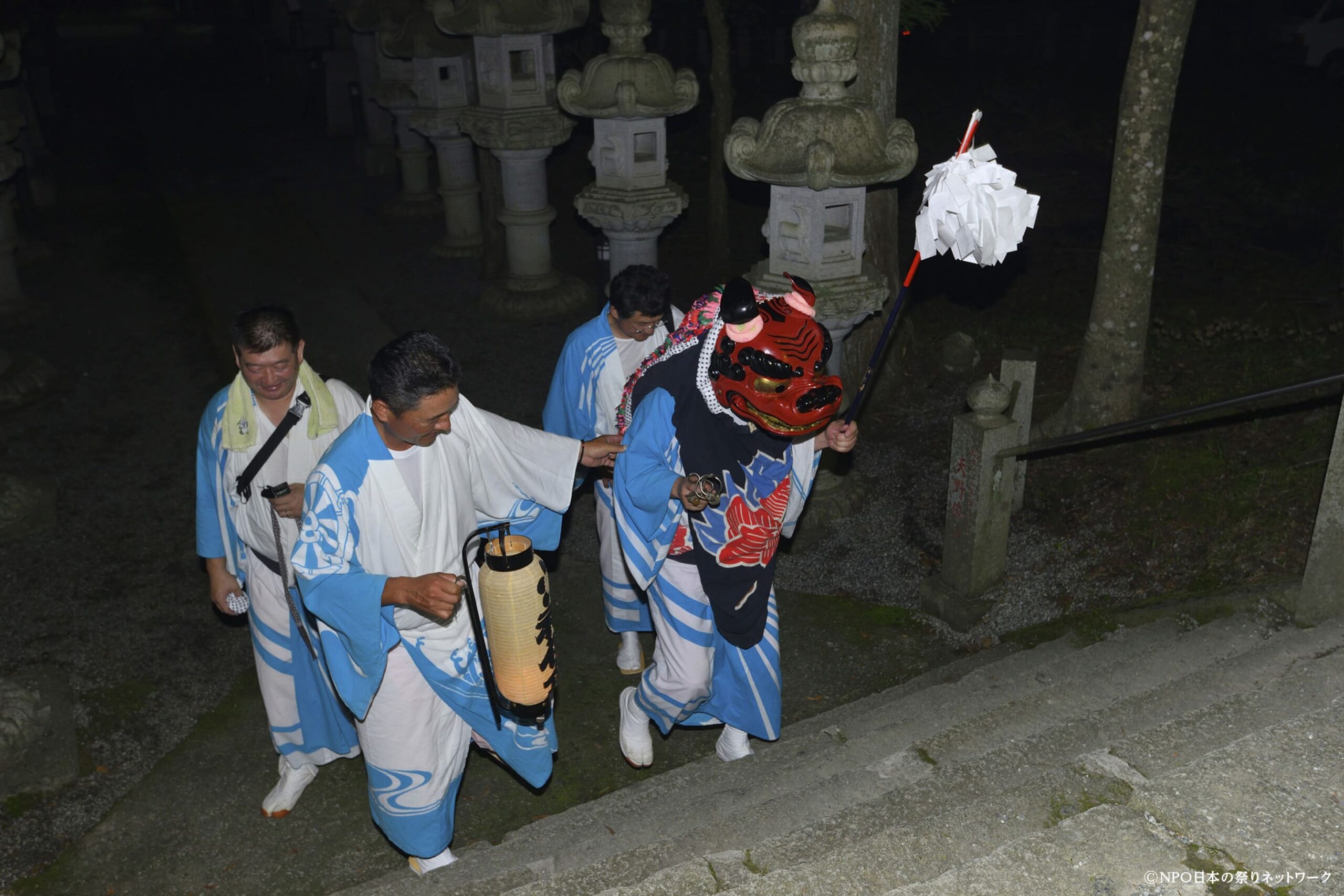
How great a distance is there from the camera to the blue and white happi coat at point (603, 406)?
5191 millimetres

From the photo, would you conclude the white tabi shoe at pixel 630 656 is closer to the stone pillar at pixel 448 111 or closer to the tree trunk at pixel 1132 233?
the tree trunk at pixel 1132 233

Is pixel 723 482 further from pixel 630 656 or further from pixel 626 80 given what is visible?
pixel 626 80

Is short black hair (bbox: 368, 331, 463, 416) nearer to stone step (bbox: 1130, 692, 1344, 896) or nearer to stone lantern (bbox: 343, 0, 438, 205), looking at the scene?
stone step (bbox: 1130, 692, 1344, 896)

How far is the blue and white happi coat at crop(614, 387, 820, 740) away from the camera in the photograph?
13.7 ft

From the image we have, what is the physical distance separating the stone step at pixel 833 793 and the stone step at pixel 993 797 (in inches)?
2.2

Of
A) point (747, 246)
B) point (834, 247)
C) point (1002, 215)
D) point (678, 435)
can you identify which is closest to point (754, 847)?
point (678, 435)

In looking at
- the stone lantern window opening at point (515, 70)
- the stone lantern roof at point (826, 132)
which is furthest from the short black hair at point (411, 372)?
the stone lantern window opening at point (515, 70)

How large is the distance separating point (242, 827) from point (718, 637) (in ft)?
6.99

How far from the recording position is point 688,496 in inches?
156

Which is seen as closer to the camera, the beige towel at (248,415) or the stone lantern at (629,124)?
the beige towel at (248,415)

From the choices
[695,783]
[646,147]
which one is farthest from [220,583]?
[646,147]

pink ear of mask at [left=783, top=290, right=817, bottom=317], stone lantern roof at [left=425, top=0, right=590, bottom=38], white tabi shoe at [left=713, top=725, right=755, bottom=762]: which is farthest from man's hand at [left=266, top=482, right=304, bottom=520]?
stone lantern roof at [left=425, top=0, right=590, bottom=38]

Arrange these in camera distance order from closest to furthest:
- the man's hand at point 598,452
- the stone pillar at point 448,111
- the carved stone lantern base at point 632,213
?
the man's hand at point 598,452 < the carved stone lantern base at point 632,213 < the stone pillar at point 448,111

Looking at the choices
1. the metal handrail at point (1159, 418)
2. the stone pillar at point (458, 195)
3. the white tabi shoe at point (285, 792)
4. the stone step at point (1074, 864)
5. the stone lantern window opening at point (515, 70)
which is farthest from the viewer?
the stone pillar at point (458, 195)
